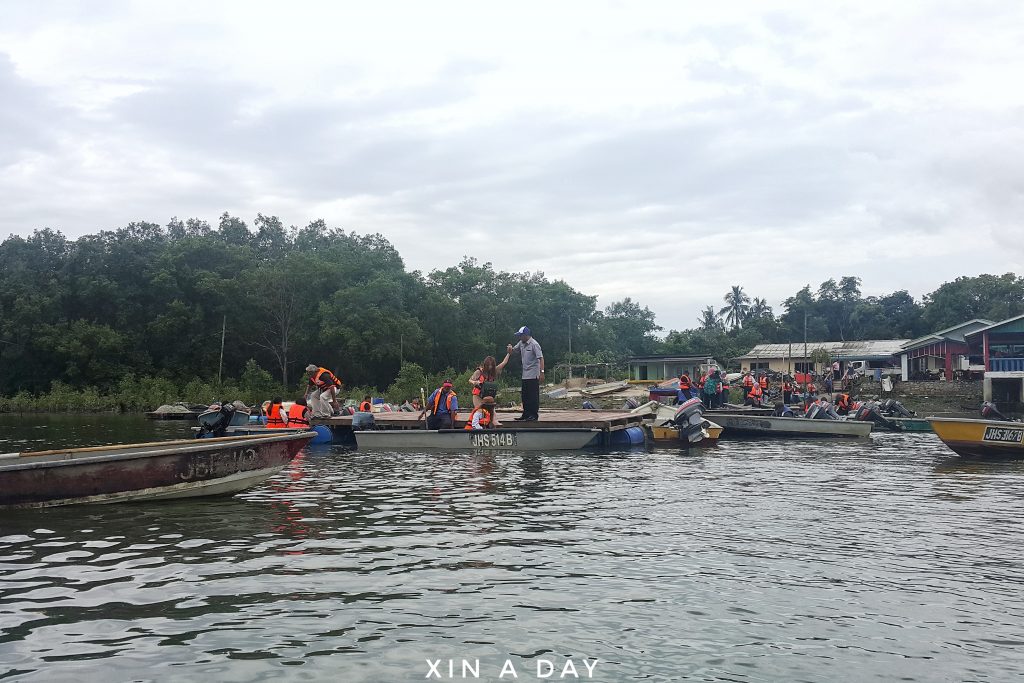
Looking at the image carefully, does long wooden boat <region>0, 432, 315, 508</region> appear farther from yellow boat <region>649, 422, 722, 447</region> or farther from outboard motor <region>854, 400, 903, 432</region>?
outboard motor <region>854, 400, 903, 432</region>

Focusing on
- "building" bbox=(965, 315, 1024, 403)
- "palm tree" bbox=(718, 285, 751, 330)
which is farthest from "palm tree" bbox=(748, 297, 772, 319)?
"building" bbox=(965, 315, 1024, 403)

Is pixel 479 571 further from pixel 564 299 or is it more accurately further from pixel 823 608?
pixel 564 299

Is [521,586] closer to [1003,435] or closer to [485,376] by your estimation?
[485,376]

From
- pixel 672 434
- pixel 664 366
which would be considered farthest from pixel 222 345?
pixel 672 434

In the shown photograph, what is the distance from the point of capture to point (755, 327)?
251 ft

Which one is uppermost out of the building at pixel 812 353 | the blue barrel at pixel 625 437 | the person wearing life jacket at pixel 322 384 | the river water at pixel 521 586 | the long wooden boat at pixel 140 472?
the building at pixel 812 353

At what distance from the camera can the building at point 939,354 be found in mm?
50469

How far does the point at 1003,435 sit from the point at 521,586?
1467 centimetres

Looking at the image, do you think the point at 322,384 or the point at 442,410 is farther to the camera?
the point at 322,384

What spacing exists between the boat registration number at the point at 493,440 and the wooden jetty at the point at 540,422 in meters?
0.74

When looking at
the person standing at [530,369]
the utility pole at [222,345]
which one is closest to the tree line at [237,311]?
the utility pole at [222,345]

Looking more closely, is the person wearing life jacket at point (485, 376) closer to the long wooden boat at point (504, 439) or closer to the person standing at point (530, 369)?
the person standing at point (530, 369)

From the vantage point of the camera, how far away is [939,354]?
53156mm

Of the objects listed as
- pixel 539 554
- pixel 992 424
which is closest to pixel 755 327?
pixel 992 424
